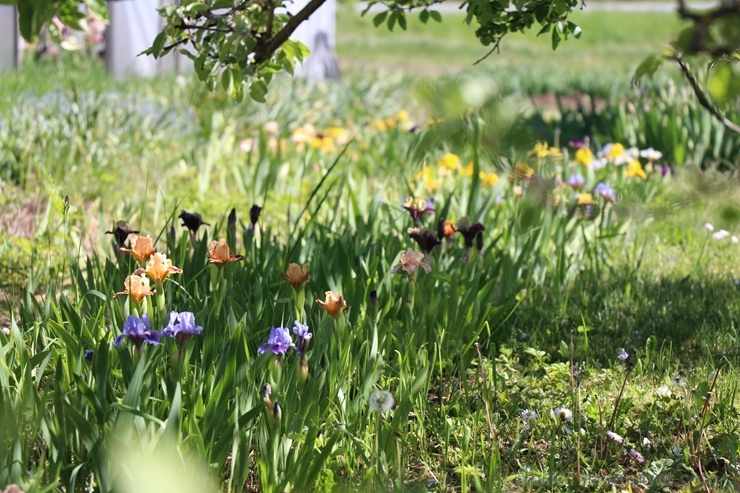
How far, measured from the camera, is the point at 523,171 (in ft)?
4.70

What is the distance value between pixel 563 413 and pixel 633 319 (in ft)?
2.81

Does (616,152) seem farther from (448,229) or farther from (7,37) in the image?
(7,37)

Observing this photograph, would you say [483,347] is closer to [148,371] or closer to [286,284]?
[286,284]

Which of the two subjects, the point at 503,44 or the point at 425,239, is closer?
the point at 425,239

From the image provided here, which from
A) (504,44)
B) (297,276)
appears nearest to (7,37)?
(297,276)

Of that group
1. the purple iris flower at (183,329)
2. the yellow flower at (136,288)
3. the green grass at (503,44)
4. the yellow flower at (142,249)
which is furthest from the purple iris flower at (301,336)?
the green grass at (503,44)

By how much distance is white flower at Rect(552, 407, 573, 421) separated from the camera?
86.9 inches

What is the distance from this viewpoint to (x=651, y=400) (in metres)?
2.42

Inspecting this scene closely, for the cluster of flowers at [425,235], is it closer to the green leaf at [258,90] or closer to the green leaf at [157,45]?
the green leaf at [258,90]

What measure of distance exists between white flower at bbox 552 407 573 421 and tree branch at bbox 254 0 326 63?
3.72 feet

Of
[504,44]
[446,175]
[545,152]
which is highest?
[545,152]

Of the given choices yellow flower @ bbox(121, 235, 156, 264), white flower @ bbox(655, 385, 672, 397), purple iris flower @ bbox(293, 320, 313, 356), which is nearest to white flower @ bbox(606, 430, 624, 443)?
white flower @ bbox(655, 385, 672, 397)

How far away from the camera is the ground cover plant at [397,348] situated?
173 cm

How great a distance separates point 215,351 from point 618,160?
8.80 feet
